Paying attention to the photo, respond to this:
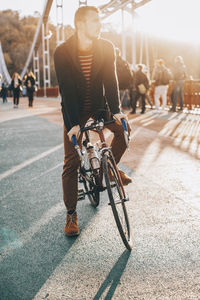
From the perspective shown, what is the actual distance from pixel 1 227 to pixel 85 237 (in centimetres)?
79

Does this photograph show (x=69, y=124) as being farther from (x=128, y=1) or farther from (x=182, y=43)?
(x=182, y=43)

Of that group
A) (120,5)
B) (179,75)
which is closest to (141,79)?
(179,75)

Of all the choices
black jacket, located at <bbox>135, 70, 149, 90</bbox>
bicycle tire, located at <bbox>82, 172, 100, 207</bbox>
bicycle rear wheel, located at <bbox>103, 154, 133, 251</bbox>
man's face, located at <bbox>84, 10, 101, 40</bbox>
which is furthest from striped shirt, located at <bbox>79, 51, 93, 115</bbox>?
black jacket, located at <bbox>135, 70, 149, 90</bbox>

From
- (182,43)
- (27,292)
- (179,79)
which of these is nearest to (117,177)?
(27,292)

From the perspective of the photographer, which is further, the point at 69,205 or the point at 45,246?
the point at 69,205

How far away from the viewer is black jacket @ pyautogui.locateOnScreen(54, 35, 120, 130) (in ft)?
9.66

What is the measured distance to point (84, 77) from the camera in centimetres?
304

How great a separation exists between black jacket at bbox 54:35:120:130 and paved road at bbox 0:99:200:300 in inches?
36.8

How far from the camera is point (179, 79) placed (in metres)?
14.2

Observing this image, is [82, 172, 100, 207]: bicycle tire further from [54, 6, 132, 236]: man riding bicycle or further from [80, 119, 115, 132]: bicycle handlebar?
[80, 119, 115, 132]: bicycle handlebar

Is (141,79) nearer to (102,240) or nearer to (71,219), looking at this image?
(71,219)

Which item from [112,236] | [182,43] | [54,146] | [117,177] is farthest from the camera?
[182,43]

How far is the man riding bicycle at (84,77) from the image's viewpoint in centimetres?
293

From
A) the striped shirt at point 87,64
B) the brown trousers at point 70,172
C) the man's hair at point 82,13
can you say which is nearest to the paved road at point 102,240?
the brown trousers at point 70,172
